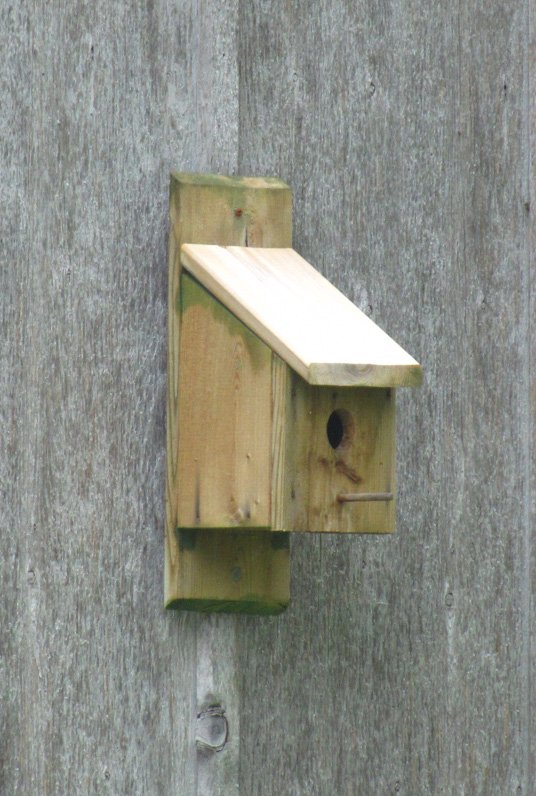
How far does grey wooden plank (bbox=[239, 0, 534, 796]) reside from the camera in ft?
6.81

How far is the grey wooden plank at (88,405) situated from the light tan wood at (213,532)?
4cm

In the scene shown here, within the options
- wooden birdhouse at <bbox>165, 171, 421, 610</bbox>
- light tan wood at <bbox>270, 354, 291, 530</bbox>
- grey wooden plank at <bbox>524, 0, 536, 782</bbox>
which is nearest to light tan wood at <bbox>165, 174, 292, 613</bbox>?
wooden birdhouse at <bbox>165, 171, 421, 610</bbox>

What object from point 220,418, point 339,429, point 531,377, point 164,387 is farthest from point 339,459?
point 531,377

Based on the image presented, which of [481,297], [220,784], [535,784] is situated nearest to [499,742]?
[535,784]

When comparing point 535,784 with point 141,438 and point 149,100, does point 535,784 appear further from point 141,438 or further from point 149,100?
point 149,100

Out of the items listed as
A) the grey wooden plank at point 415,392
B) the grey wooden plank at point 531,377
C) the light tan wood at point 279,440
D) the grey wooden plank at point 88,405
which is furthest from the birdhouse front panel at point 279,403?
the grey wooden plank at point 531,377

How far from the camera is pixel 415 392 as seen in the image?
221 centimetres

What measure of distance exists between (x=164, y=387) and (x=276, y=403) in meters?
0.28

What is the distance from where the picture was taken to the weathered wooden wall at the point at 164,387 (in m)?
1.90

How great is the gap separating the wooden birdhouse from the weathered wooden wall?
10 centimetres

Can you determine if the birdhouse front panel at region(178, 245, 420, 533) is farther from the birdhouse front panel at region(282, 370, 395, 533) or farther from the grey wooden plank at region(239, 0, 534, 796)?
the grey wooden plank at region(239, 0, 534, 796)

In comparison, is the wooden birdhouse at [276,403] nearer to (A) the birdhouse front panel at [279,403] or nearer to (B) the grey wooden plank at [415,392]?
(A) the birdhouse front panel at [279,403]

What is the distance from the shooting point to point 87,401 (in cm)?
192

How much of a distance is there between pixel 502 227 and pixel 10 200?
0.96 meters
